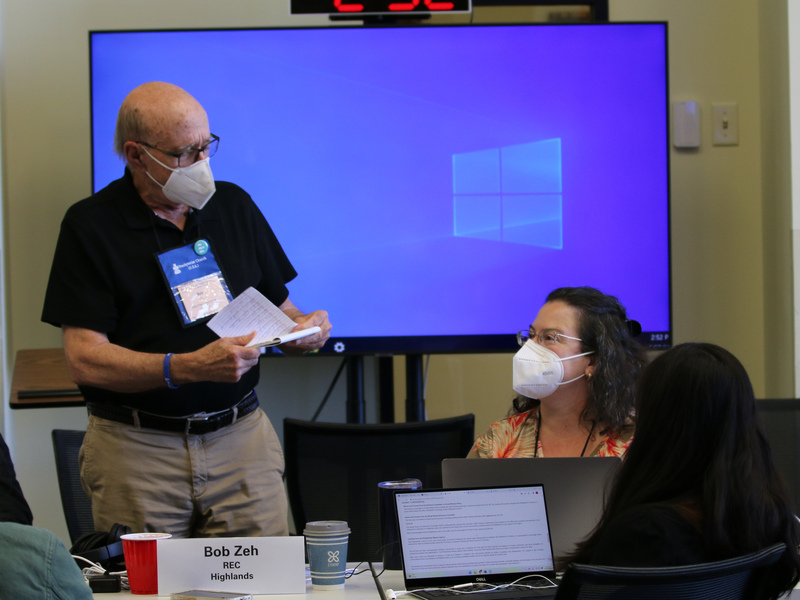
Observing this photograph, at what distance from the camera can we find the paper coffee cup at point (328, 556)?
1533 millimetres

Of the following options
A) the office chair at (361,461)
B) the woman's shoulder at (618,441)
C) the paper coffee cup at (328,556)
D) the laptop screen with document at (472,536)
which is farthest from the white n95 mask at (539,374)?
the paper coffee cup at (328,556)

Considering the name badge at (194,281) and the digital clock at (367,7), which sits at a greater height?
the digital clock at (367,7)

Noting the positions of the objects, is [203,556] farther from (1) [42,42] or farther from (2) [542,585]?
(1) [42,42]

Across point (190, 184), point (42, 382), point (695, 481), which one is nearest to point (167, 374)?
point (190, 184)

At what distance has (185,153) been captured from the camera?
2.11 meters

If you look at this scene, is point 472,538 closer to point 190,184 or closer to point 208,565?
point 208,565

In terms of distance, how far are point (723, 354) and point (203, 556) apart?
36.5 inches

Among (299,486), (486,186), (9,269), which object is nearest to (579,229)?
(486,186)

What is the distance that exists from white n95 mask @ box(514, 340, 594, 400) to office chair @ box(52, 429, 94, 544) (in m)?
1.43

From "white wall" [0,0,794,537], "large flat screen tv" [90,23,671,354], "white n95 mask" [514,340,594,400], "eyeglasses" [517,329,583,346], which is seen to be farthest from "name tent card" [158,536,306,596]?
"white wall" [0,0,794,537]

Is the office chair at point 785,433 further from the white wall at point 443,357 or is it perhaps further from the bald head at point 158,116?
the bald head at point 158,116

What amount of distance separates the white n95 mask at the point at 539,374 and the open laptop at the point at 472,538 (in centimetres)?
62

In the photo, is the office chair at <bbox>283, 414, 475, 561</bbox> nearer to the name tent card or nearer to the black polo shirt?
the black polo shirt

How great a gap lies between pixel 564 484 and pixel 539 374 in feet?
1.77
